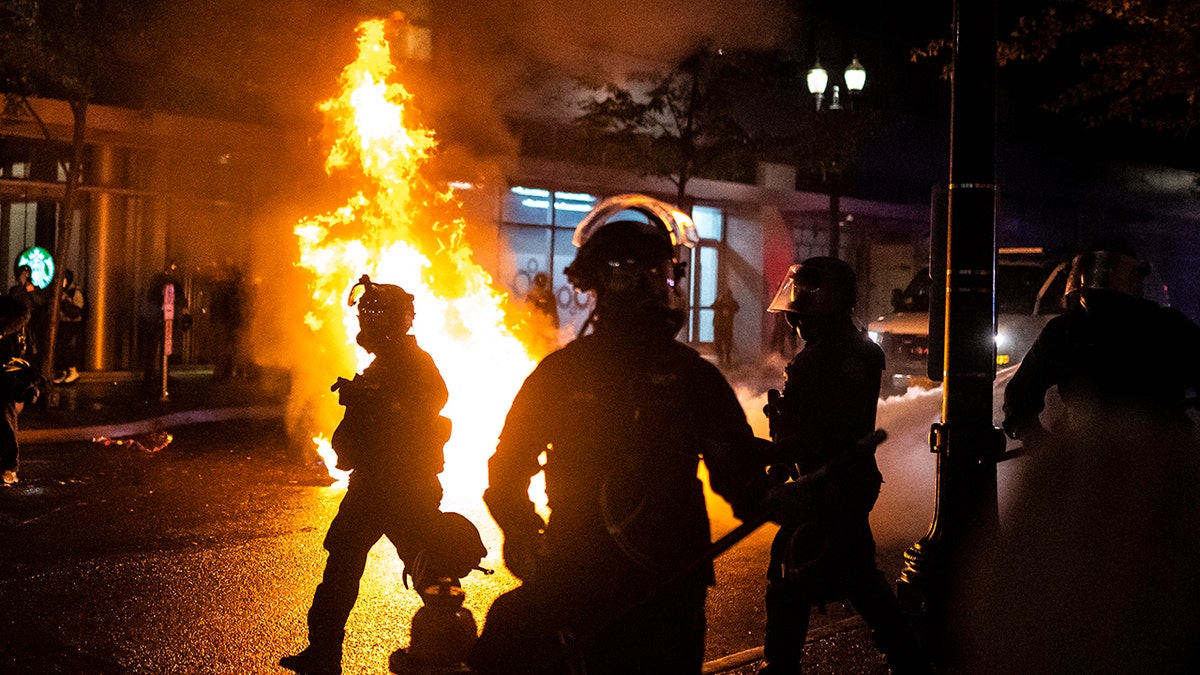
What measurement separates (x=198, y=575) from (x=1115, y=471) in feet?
15.5

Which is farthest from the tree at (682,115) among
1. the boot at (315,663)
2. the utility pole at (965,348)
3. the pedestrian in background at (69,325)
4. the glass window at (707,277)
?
the boot at (315,663)

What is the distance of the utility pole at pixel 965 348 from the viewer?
5082 mm

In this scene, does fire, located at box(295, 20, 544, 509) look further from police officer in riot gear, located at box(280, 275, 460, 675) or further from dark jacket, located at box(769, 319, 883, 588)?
dark jacket, located at box(769, 319, 883, 588)

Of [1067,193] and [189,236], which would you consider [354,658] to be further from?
[1067,193]

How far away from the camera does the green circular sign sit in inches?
632

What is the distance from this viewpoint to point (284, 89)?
16.6 meters

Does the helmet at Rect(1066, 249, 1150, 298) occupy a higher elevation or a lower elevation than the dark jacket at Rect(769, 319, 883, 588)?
higher

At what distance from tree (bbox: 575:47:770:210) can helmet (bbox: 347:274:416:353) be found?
12.4m

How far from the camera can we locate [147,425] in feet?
40.4

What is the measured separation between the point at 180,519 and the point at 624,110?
11.0 m

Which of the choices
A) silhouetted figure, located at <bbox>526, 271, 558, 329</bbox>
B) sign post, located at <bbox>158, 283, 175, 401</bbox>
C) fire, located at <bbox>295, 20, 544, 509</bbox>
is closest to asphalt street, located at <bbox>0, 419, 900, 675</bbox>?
fire, located at <bbox>295, 20, 544, 509</bbox>

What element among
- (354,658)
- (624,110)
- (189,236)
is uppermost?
(624,110)

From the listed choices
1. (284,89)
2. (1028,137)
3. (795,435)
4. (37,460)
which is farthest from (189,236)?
(1028,137)

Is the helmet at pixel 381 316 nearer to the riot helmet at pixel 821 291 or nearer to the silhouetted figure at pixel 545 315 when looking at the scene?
the riot helmet at pixel 821 291
